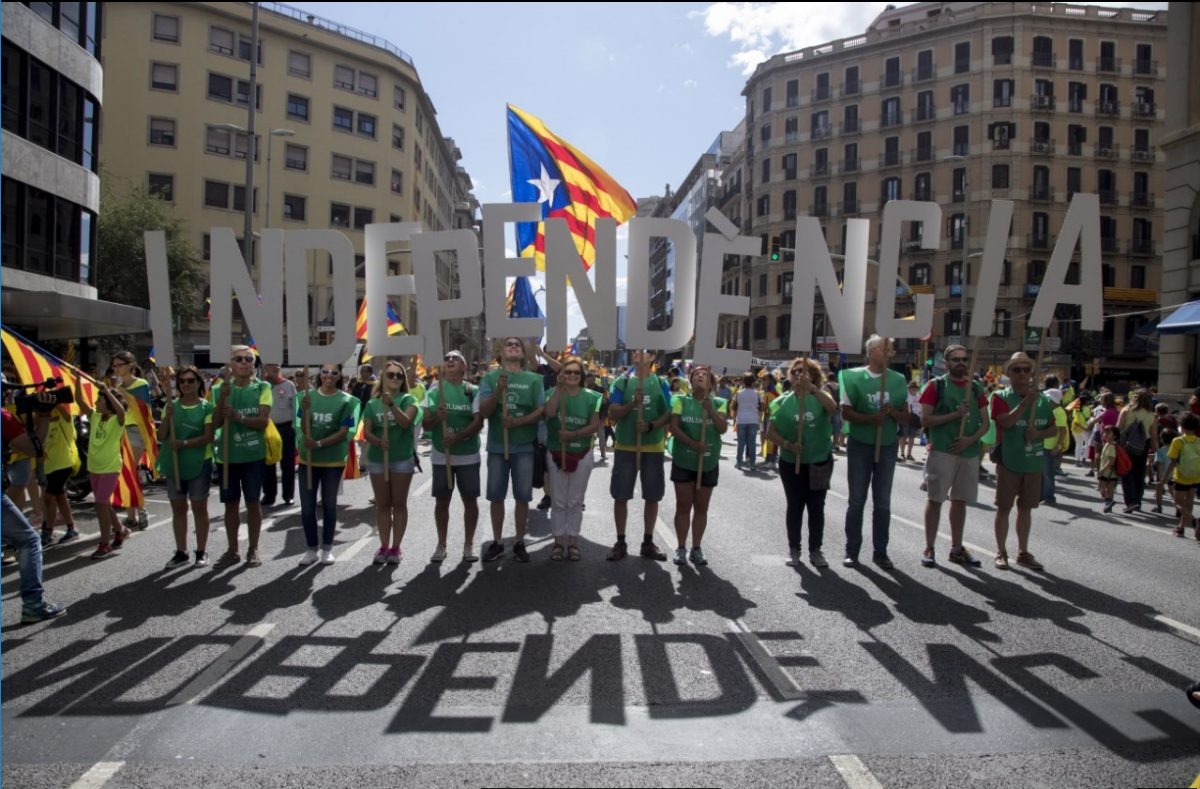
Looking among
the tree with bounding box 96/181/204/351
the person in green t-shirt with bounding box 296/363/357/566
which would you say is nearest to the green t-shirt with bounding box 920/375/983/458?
the person in green t-shirt with bounding box 296/363/357/566

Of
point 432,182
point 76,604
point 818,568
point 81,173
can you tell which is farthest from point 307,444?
point 432,182

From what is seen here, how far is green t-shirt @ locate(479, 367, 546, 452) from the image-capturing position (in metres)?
7.52

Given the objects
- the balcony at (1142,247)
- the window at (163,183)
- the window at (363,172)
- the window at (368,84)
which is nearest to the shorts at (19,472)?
the window at (163,183)

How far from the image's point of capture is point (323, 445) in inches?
293

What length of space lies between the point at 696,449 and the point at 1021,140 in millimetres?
59824

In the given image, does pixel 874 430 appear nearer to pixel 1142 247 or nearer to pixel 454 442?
pixel 454 442

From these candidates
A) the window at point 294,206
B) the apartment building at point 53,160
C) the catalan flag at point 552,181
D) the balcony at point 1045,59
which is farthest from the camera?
the balcony at point 1045,59

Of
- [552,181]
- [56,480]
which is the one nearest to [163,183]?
[552,181]

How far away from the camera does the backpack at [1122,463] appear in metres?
11.7

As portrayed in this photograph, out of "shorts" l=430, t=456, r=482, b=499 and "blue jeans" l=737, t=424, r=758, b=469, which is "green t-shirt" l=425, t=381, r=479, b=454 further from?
"blue jeans" l=737, t=424, r=758, b=469

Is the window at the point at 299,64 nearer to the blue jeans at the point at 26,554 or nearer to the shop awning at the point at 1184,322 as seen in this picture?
the shop awning at the point at 1184,322

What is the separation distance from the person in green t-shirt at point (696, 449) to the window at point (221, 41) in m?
45.8

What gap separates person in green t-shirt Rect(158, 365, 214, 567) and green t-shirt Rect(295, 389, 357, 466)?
833 mm

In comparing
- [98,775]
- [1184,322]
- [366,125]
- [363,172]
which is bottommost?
[98,775]
